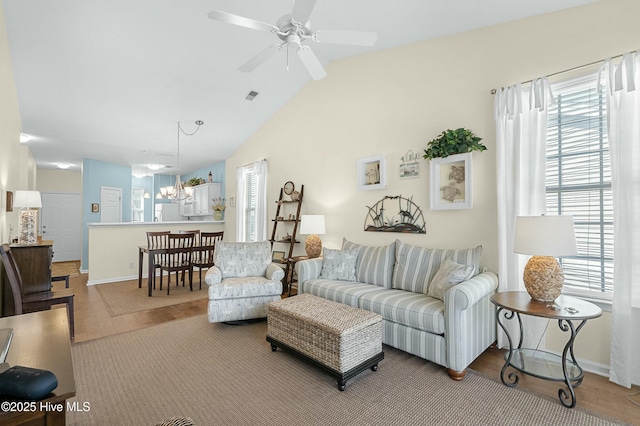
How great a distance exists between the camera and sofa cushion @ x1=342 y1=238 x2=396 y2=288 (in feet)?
11.2

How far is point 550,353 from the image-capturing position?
257 centimetres

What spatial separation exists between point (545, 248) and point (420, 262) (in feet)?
3.96

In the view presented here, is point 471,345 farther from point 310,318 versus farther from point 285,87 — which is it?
point 285,87

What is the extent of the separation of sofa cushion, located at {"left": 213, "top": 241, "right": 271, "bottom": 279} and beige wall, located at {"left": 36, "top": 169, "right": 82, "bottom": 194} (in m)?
7.85

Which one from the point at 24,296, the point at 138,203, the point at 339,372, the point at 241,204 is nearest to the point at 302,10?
the point at 339,372

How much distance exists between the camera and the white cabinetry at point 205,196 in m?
7.63

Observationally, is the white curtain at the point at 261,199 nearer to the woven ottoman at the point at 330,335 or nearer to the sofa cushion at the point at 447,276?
the woven ottoman at the point at 330,335

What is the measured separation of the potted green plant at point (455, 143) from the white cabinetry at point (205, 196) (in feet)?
19.2

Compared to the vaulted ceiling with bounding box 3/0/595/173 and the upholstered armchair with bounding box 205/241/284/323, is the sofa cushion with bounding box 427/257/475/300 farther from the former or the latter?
the vaulted ceiling with bounding box 3/0/595/173

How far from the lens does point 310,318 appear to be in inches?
95.4

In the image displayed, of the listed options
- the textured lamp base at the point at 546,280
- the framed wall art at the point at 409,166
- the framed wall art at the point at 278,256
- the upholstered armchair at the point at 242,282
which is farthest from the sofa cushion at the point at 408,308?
the framed wall art at the point at 278,256

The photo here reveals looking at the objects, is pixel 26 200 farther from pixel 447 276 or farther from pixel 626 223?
pixel 626 223

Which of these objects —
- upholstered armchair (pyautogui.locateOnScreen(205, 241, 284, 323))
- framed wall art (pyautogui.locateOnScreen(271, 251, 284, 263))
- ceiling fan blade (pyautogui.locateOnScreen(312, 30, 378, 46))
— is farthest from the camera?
framed wall art (pyautogui.locateOnScreen(271, 251, 284, 263))

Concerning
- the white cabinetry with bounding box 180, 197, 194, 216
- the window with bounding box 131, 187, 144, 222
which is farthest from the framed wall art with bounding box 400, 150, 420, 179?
the window with bounding box 131, 187, 144, 222
